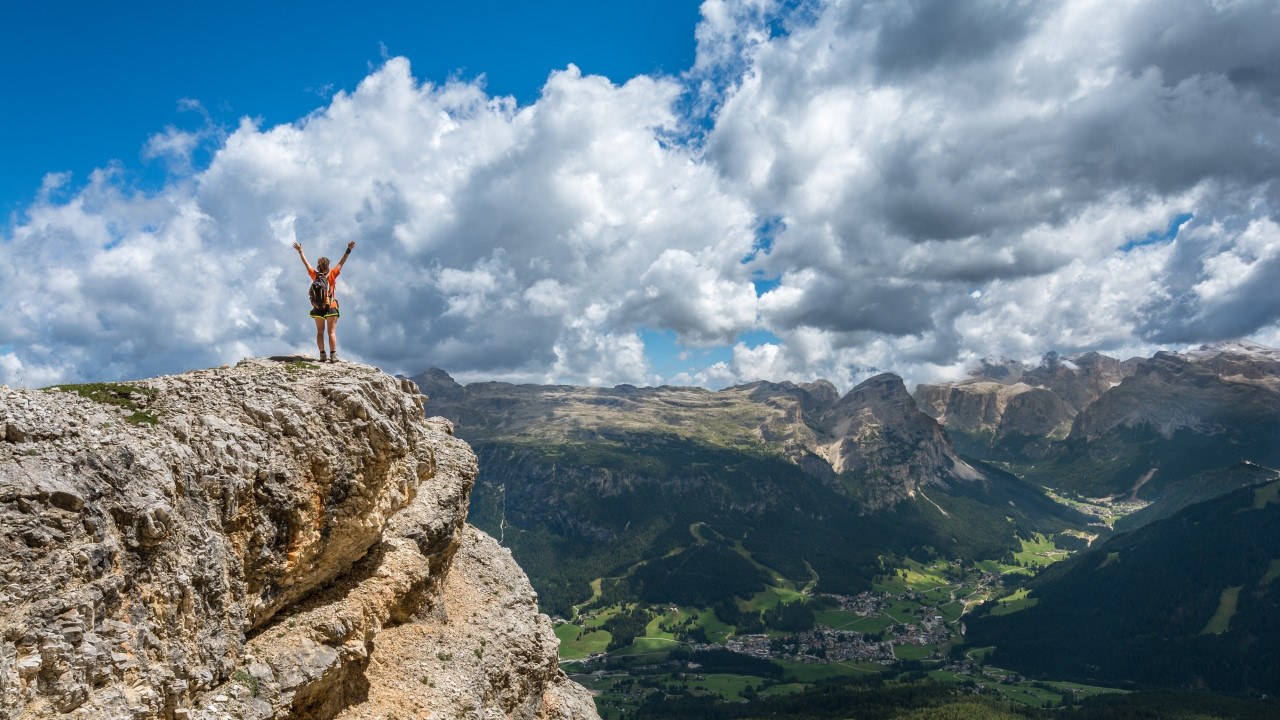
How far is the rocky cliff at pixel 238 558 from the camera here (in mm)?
18484

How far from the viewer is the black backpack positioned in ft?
112

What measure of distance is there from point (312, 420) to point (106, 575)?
10659mm

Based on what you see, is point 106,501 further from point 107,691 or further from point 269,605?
point 269,605

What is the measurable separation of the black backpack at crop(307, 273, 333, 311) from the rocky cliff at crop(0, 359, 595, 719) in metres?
3.28

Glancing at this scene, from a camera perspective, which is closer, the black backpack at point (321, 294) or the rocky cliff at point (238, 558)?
the rocky cliff at point (238, 558)

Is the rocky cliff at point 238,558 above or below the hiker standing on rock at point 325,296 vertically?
below

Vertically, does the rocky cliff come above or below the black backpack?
below

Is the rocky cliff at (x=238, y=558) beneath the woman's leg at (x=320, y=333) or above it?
→ beneath

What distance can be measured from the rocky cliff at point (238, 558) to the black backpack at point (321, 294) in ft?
10.8

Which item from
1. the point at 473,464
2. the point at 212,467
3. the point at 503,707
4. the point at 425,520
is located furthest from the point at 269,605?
the point at 473,464

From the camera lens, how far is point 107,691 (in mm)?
18891

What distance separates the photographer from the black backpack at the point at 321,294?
34188 millimetres

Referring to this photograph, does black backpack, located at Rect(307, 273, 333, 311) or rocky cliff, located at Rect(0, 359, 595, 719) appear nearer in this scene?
rocky cliff, located at Rect(0, 359, 595, 719)

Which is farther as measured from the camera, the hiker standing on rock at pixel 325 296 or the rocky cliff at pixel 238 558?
the hiker standing on rock at pixel 325 296
